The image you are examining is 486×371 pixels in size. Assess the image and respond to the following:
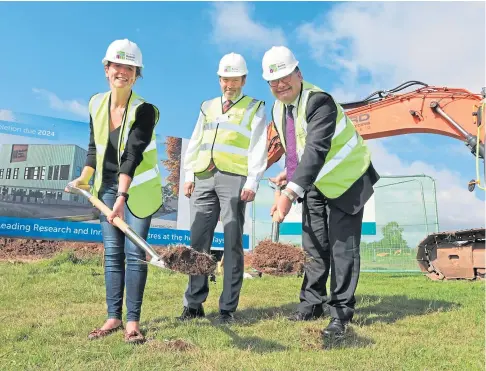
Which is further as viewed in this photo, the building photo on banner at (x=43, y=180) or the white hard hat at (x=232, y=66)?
the building photo on banner at (x=43, y=180)

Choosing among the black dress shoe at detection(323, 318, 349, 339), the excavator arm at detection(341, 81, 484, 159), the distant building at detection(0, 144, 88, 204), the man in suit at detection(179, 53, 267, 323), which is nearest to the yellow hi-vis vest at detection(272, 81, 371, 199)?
the man in suit at detection(179, 53, 267, 323)

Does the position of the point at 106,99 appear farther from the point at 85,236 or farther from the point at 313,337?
the point at 85,236

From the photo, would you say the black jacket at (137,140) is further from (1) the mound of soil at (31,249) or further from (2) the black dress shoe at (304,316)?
(1) the mound of soil at (31,249)

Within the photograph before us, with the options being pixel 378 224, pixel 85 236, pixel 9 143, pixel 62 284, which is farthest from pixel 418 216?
pixel 9 143

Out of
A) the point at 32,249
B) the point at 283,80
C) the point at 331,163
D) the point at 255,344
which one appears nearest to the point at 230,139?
the point at 283,80

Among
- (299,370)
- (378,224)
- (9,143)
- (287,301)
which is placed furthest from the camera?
(378,224)

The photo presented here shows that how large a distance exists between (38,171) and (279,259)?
32.5 ft

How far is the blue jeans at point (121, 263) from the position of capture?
125 inches

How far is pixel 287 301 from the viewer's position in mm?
4996

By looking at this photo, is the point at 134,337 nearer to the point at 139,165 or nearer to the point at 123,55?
the point at 139,165

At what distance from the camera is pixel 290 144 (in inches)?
148

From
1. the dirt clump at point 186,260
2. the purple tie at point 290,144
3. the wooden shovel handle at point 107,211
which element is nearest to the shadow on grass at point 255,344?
the dirt clump at point 186,260

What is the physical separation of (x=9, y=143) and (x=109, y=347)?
10.5 metres

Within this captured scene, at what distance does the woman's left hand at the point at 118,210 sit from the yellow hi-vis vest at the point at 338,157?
141 cm
